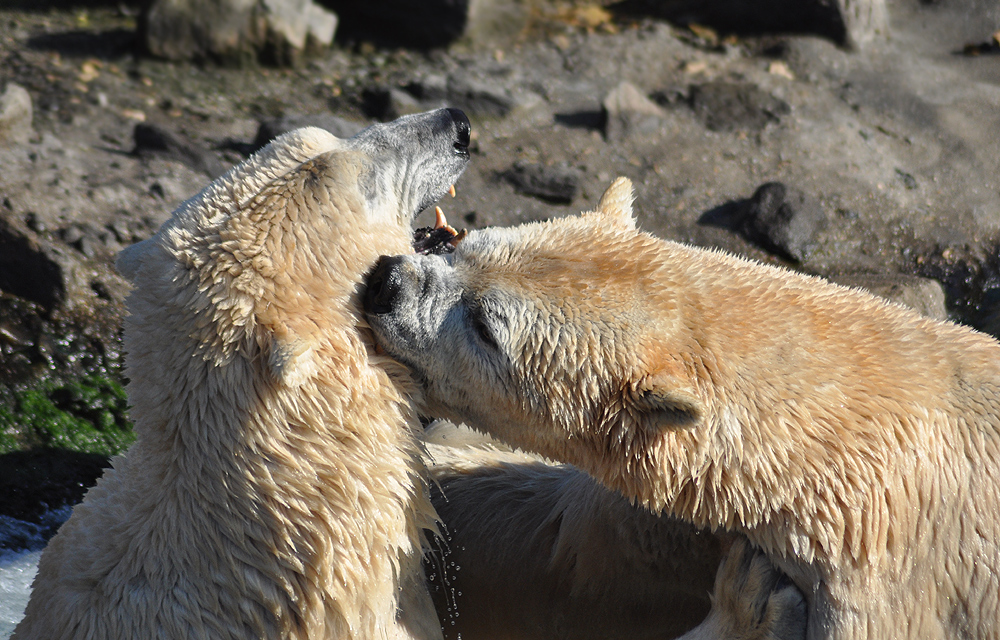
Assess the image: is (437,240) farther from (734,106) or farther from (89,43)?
(89,43)

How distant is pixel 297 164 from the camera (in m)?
2.84

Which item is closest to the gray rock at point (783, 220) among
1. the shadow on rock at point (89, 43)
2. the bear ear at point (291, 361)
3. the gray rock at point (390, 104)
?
the gray rock at point (390, 104)

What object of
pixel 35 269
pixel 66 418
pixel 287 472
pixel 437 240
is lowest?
pixel 66 418

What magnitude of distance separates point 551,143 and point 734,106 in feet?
4.82

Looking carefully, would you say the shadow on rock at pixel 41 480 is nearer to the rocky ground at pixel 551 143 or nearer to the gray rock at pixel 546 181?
the rocky ground at pixel 551 143

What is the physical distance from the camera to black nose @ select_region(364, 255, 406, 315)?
8.41 ft

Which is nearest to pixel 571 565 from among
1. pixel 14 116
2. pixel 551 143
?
pixel 551 143

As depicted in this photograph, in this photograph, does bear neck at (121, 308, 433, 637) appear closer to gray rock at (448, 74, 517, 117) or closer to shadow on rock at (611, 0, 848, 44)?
gray rock at (448, 74, 517, 117)

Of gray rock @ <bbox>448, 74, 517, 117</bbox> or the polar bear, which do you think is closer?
the polar bear

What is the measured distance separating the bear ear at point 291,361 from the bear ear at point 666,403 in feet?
2.71

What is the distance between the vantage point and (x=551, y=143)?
7082 mm

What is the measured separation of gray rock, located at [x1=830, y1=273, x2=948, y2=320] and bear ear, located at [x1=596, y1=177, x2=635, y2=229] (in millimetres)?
2447

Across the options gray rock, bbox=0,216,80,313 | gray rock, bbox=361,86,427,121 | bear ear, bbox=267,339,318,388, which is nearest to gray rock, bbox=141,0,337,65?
gray rock, bbox=361,86,427,121

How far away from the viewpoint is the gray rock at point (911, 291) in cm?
530
